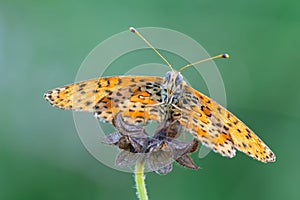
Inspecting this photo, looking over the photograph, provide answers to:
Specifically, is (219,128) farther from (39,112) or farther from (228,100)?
(39,112)

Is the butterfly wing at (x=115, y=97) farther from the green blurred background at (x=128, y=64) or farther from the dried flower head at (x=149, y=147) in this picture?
the green blurred background at (x=128, y=64)

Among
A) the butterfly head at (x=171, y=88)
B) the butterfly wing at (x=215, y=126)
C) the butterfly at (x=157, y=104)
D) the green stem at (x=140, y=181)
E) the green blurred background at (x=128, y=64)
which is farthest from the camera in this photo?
the green blurred background at (x=128, y=64)

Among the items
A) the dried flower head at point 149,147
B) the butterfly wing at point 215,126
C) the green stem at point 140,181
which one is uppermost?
the butterfly wing at point 215,126

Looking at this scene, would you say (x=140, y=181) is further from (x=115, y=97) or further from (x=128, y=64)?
(x=128, y=64)

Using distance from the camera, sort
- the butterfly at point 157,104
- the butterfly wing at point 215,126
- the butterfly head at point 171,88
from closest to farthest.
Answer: the butterfly wing at point 215,126 → the butterfly at point 157,104 → the butterfly head at point 171,88

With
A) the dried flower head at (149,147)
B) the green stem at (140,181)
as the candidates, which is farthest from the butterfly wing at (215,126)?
the green stem at (140,181)

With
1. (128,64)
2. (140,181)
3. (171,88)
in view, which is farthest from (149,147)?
(128,64)
